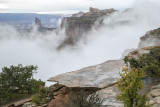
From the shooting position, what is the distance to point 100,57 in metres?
105

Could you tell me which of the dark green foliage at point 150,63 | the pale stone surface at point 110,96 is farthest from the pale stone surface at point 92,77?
the dark green foliage at point 150,63

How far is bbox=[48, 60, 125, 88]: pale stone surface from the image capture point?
12547 millimetres

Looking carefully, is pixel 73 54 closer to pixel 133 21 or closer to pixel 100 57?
pixel 100 57

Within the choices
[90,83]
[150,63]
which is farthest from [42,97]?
[150,63]

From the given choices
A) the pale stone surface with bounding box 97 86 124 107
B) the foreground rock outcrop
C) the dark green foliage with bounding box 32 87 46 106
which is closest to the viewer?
the pale stone surface with bounding box 97 86 124 107

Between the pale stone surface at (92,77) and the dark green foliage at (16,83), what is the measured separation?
25.3 ft

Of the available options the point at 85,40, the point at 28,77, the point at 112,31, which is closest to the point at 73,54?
the point at 85,40

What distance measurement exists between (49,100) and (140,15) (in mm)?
101327

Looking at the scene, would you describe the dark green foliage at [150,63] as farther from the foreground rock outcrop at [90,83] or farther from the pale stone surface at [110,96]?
the pale stone surface at [110,96]

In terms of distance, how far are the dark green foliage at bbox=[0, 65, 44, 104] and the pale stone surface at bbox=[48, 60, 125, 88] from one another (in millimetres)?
7710

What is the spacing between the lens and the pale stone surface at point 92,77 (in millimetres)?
12547

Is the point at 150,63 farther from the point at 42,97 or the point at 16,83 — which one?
the point at 16,83

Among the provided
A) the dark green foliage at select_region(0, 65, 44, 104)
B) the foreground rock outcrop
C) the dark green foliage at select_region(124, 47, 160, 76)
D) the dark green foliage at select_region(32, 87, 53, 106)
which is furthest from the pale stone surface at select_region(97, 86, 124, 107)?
the dark green foliage at select_region(0, 65, 44, 104)

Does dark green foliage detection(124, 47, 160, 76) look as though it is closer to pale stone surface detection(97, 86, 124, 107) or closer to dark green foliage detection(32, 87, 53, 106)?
pale stone surface detection(97, 86, 124, 107)
